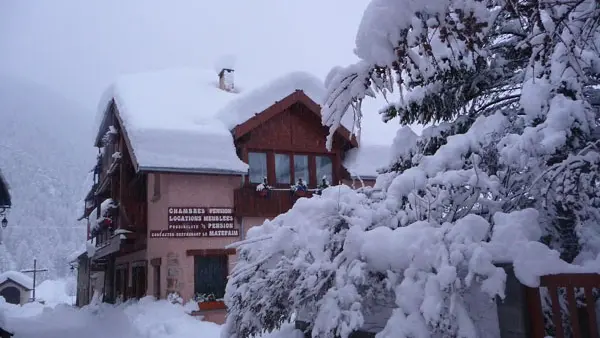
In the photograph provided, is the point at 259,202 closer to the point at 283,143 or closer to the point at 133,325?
the point at 283,143

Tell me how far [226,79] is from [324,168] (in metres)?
5.72

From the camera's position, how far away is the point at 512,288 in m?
3.87

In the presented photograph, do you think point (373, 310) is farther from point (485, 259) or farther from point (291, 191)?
point (291, 191)

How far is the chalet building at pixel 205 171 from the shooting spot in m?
15.1

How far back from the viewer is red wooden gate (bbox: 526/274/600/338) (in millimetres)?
3479

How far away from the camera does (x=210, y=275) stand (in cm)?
1545

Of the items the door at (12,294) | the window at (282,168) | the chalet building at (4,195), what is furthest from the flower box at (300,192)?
the door at (12,294)

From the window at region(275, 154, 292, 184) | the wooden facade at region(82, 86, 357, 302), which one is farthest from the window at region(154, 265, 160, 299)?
the window at region(275, 154, 292, 184)

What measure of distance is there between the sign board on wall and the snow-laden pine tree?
9832 mm

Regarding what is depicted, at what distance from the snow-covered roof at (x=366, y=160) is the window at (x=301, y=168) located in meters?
1.52

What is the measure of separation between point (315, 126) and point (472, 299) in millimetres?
14293

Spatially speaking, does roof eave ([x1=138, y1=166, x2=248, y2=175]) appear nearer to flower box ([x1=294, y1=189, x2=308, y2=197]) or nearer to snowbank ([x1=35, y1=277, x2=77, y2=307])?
flower box ([x1=294, y1=189, x2=308, y2=197])

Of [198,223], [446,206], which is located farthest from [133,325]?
[446,206]

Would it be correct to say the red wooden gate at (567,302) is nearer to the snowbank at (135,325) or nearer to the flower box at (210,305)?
the snowbank at (135,325)
